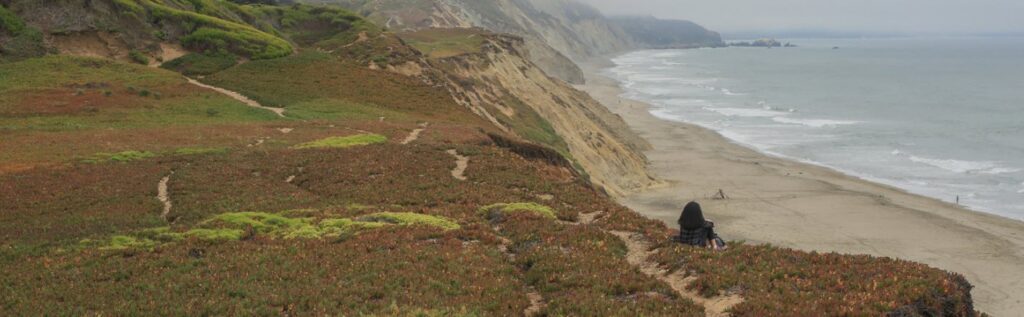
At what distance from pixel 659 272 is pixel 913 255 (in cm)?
3078

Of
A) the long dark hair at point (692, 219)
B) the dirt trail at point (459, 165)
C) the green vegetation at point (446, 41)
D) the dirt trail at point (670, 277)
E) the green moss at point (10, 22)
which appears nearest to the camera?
the dirt trail at point (670, 277)

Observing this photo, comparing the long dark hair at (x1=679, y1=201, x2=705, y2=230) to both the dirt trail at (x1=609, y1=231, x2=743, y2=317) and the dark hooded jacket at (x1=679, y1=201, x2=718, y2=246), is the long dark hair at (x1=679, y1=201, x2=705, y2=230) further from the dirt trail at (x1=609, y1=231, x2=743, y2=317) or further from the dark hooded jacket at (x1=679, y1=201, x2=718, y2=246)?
the dirt trail at (x1=609, y1=231, x2=743, y2=317)

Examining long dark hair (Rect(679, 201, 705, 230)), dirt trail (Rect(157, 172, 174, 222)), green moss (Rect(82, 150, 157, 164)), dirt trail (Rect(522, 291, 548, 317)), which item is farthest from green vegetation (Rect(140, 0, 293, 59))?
dirt trail (Rect(522, 291, 548, 317))

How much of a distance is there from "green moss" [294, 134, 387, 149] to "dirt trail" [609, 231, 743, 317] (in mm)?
18148

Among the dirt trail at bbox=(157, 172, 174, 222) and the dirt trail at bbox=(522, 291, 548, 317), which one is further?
the dirt trail at bbox=(157, 172, 174, 222)

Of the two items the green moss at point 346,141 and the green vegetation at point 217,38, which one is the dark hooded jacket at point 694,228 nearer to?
the green moss at point 346,141

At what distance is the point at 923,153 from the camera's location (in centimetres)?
7488

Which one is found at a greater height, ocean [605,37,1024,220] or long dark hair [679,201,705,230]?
long dark hair [679,201,705,230]

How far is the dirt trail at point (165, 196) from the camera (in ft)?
69.1

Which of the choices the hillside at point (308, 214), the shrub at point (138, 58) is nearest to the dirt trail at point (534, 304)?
the hillside at point (308, 214)

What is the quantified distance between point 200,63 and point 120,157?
99.7 feet

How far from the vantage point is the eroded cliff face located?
57344 mm

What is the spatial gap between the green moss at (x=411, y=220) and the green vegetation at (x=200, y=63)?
41.4m

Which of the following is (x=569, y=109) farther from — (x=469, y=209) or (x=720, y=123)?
(x=469, y=209)
